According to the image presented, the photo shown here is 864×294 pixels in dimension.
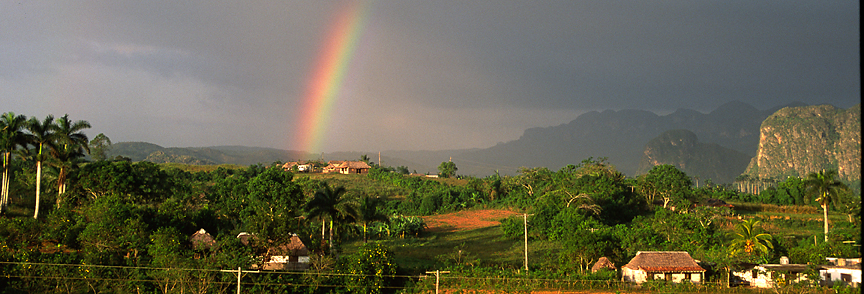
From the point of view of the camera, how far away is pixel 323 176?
90.1 metres

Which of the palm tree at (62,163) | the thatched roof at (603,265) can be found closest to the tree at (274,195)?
the palm tree at (62,163)

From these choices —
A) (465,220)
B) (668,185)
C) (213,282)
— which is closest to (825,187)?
(668,185)

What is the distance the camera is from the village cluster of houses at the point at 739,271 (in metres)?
26.3

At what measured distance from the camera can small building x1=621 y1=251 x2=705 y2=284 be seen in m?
27.1

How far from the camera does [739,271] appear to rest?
27719 mm

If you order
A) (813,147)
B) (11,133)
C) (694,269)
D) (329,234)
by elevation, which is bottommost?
(694,269)

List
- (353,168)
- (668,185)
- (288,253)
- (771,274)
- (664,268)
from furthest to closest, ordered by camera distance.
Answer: (353,168) → (668,185) → (288,253) → (664,268) → (771,274)

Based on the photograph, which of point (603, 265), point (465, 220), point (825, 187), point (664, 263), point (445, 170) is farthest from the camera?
point (445, 170)

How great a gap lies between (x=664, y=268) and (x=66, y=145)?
38.4 metres

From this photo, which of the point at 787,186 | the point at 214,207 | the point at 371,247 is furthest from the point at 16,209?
the point at 787,186

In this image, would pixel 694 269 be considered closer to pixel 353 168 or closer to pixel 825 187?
pixel 825 187

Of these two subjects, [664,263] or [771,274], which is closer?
[771,274]

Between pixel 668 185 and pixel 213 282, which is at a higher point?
pixel 668 185

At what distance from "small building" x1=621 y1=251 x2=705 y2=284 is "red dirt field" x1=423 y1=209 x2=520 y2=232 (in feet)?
82.4
